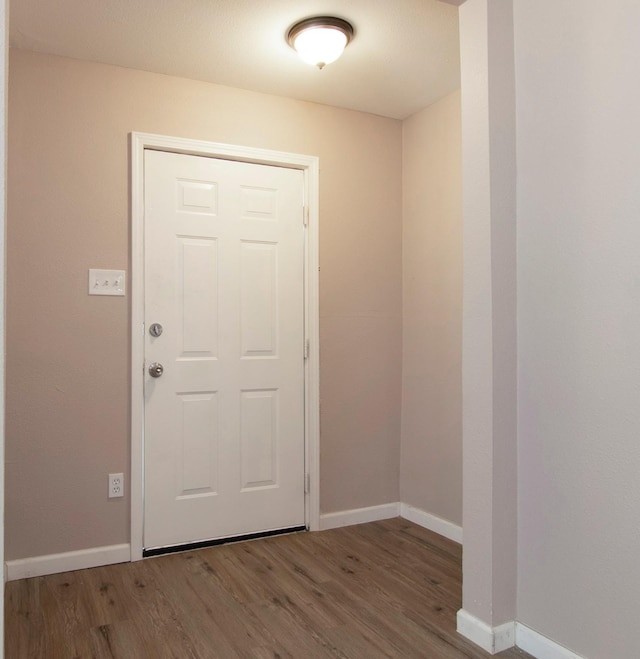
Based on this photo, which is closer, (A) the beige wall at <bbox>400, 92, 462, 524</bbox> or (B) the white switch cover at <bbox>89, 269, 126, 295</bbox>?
(B) the white switch cover at <bbox>89, 269, 126, 295</bbox>

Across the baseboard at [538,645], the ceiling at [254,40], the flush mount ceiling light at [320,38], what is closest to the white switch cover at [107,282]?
the ceiling at [254,40]

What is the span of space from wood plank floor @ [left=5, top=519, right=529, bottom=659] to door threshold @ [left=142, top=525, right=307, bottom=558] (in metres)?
0.05

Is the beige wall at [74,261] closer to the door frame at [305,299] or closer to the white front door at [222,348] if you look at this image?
the door frame at [305,299]

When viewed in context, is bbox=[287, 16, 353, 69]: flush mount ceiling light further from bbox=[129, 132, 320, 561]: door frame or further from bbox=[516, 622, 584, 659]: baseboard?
bbox=[516, 622, 584, 659]: baseboard

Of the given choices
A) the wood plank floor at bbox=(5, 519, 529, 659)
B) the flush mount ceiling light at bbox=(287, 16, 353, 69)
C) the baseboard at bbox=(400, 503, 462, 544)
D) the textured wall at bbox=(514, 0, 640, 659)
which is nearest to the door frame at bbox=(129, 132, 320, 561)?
the wood plank floor at bbox=(5, 519, 529, 659)

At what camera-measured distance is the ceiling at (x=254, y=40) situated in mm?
2320

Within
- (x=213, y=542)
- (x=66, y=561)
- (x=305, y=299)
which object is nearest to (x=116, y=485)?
(x=66, y=561)

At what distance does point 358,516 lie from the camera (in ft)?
11.1

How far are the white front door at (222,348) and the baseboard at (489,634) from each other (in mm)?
1353

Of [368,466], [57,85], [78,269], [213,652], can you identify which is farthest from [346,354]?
[57,85]

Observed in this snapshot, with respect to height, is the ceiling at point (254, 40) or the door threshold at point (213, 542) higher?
the ceiling at point (254, 40)

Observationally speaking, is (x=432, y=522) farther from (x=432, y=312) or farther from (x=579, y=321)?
(x=579, y=321)

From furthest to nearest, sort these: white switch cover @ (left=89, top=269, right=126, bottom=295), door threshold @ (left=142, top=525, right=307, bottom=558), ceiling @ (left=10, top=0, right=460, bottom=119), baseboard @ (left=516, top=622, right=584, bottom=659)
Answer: door threshold @ (left=142, top=525, right=307, bottom=558) → white switch cover @ (left=89, top=269, right=126, bottom=295) → ceiling @ (left=10, top=0, right=460, bottom=119) → baseboard @ (left=516, top=622, right=584, bottom=659)

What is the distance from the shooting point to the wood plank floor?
6.64 feet
